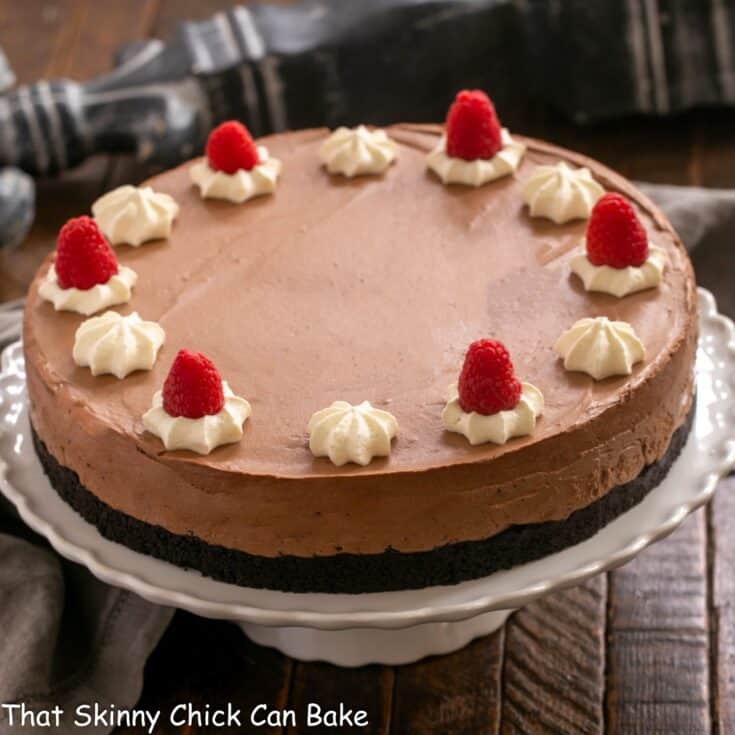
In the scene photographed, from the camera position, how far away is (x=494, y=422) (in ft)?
6.86

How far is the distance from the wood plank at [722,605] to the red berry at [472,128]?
31.1 inches

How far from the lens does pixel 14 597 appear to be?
242 cm

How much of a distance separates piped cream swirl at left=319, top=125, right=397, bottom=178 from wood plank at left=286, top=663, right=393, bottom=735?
3.06 feet

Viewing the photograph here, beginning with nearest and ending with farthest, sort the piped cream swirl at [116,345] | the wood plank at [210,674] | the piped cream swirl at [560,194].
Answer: the piped cream swirl at [116,345] → the wood plank at [210,674] → the piped cream swirl at [560,194]

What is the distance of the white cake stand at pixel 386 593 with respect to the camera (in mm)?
2123

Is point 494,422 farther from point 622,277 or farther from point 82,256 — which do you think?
point 82,256

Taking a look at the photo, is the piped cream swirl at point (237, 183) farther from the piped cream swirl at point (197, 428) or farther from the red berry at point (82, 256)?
the piped cream swirl at point (197, 428)

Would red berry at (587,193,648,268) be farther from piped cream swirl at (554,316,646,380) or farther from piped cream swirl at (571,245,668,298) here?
piped cream swirl at (554,316,646,380)

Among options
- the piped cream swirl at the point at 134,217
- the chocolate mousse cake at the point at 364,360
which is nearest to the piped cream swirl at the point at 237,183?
the chocolate mousse cake at the point at 364,360

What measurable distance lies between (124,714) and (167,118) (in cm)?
176

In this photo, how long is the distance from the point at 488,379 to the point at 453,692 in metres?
0.61

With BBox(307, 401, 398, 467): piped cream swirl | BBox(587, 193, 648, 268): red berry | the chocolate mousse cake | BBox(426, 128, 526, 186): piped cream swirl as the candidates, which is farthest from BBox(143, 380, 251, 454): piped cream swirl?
BBox(426, 128, 526, 186): piped cream swirl

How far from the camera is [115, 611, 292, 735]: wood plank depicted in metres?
2.40

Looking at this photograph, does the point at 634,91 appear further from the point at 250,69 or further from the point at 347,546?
the point at 347,546
